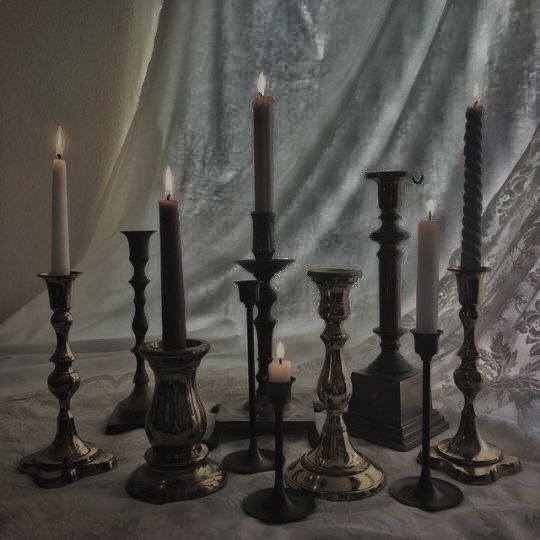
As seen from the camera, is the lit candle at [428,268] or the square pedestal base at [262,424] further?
the square pedestal base at [262,424]

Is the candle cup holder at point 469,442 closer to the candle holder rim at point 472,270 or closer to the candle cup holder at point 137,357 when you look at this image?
the candle holder rim at point 472,270

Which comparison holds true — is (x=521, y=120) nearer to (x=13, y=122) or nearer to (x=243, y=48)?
(x=243, y=48)

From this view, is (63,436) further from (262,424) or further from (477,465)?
(477,465)

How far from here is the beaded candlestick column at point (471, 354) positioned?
2.50 feet

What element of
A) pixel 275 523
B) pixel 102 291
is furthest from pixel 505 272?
pixel 102 291

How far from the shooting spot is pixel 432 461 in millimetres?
822

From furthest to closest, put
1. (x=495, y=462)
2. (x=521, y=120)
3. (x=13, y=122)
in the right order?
1. (x=13, y=122)
2. (x=521, y=120)
3. (x=495, y=462)

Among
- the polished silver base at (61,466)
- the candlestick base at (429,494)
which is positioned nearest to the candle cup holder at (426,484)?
the candlestick base at (429,494)

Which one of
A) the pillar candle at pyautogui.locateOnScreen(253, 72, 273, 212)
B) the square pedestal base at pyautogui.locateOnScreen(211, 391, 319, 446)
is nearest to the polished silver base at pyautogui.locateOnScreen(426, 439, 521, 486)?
the square pedestal base at pyautogui.locateOnScreen(211, 391, 319, 446)

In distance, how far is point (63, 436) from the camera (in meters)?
0.80

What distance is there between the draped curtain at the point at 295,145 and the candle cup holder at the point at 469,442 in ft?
1.12

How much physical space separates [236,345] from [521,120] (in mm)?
756

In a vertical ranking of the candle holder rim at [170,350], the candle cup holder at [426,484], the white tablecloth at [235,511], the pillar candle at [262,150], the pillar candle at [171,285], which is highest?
the pillar candle at [262,150]

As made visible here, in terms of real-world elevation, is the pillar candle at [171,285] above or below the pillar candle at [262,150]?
Answer: below
